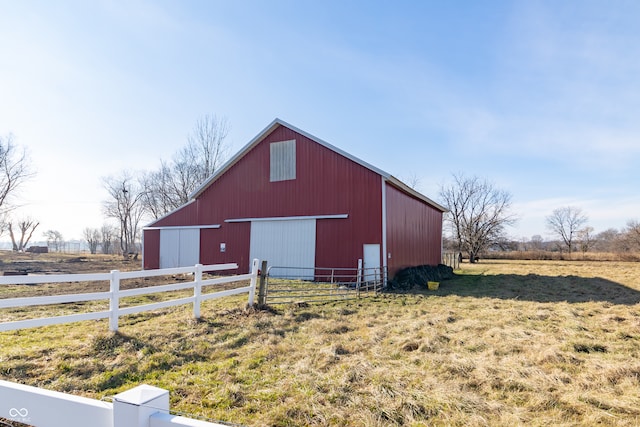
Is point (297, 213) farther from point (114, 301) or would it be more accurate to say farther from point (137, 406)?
point (137, 406)

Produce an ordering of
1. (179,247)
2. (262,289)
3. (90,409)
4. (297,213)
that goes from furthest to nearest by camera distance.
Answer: (179,247) → (297,213) → (262,289) → (90,409)

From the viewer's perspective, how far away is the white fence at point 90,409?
150cm

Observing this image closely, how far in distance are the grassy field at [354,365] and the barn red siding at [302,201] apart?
6.81 m

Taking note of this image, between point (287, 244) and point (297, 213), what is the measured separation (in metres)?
1.44

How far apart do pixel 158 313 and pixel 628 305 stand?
1196cm

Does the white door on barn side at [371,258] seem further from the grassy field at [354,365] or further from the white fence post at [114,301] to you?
the white fence post at [114,301]

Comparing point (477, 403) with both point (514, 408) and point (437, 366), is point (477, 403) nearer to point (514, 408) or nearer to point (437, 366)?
point (514, 408)

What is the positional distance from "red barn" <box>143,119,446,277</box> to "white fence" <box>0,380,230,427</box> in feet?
Result: 43.6

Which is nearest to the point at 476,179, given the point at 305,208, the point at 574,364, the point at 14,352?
the point at 305,208

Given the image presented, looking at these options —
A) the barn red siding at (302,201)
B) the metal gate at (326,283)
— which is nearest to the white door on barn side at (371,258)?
the metal gate at (326,283)

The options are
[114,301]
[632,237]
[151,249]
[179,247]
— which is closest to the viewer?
[114,301]

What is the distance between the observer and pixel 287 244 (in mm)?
16484

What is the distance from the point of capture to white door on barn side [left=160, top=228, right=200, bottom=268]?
1950cm

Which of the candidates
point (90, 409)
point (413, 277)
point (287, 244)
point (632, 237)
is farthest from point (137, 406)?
point (632, 237)
